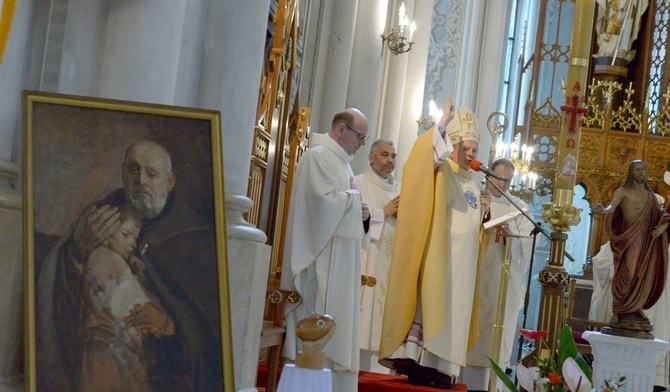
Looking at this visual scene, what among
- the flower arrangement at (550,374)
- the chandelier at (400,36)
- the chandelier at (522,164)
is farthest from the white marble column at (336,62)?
the chandelier at (522,164)

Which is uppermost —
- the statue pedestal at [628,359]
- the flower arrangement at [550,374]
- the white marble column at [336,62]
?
the white marble column at [336,62]

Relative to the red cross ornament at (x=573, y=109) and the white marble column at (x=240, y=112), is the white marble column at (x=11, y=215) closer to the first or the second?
the white marble column at (x=240, y=112)

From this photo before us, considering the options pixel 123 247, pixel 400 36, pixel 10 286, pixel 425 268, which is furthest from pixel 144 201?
pixel 400 36

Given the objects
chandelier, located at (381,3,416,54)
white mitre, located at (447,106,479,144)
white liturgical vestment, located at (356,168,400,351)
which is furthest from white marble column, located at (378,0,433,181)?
white mitre, located at (447,106,479,144)

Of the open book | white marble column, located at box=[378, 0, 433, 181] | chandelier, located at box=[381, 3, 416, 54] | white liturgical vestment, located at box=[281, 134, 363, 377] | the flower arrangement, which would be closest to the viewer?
the flower arrangement

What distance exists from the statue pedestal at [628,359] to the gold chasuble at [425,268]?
1.30m

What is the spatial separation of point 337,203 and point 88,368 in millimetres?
3016

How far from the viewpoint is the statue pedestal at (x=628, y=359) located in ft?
28.4

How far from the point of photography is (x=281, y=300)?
20.3 ft

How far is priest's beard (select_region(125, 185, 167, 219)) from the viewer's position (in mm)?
3797

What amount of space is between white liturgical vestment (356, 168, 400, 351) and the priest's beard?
16.1 feet

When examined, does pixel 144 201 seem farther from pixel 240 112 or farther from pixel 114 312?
pixel 240 112

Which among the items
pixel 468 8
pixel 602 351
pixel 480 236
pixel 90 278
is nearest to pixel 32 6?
pixel 90 278

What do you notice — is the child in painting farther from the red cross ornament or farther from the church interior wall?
the red cross ornament
